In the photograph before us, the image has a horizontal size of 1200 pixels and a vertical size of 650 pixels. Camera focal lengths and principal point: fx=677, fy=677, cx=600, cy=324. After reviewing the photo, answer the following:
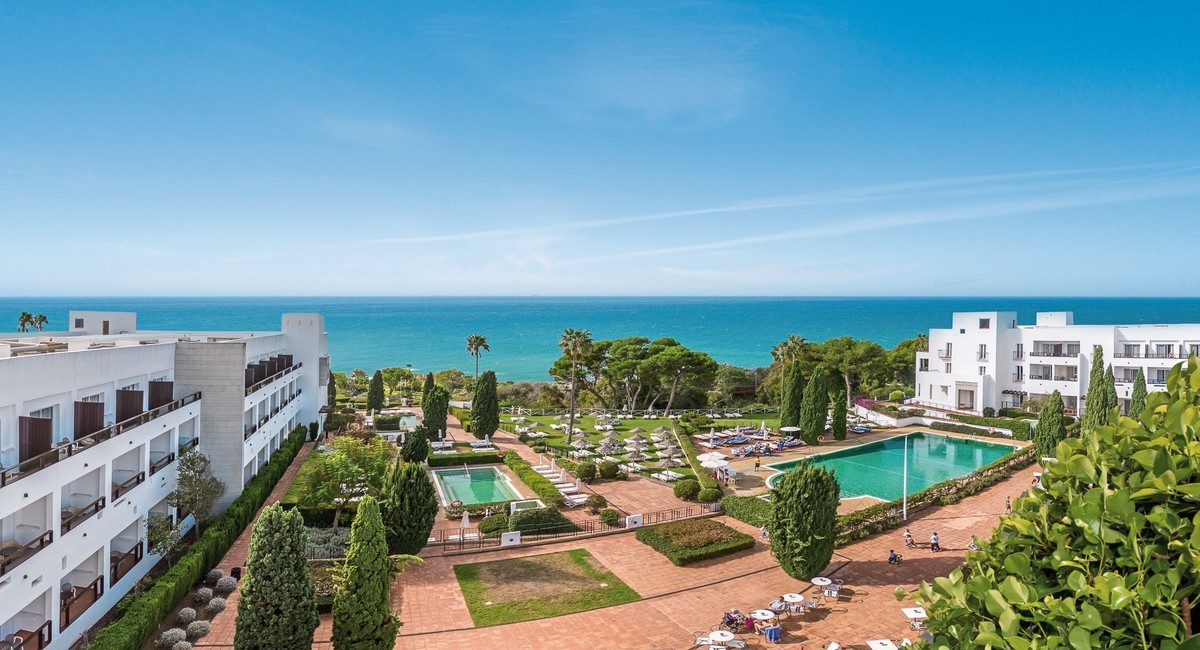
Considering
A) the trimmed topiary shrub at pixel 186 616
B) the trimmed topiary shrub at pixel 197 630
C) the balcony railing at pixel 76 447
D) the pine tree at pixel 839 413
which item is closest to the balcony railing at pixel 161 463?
the balcony railing at pixel 76 447

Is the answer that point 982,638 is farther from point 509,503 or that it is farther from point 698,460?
point 698,460

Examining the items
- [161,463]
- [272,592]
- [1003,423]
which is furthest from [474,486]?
[1003,423]

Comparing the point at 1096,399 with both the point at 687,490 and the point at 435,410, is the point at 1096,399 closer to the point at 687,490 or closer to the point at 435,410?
the point at 687,490


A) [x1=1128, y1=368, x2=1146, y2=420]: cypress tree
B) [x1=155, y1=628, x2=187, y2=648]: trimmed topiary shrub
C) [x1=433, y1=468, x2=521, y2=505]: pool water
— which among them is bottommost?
[x1=433, y1=468, x2=521, y2=505]: pool water

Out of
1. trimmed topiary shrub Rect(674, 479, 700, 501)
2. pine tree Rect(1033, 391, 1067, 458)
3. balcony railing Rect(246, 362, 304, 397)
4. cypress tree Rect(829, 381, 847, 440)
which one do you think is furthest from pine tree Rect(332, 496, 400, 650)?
cypress tree Rect(829, 381, 847, 440)

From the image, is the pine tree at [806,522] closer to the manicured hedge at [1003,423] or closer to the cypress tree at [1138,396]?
the cypress tree at [1138,396]

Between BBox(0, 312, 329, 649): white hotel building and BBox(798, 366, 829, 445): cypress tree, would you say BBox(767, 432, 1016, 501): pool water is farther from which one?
BBox(0, 312, 329, 649): white hotel building

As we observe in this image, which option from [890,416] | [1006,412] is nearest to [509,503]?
[890,416]

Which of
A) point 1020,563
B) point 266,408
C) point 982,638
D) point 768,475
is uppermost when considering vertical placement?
point 1020,563
